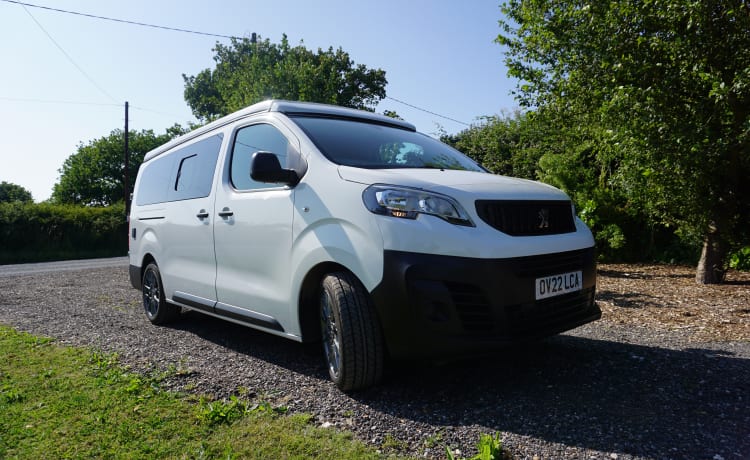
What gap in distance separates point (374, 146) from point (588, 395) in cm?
218

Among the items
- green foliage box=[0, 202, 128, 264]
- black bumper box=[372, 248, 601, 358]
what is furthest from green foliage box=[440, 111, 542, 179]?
green foliage box=[0, 202, 128, 264]

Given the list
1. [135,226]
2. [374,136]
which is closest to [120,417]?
[374,136]

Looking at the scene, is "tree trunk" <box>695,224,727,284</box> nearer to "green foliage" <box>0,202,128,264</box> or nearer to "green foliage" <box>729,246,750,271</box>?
"green foliage" <box>729,246,750,271</box>

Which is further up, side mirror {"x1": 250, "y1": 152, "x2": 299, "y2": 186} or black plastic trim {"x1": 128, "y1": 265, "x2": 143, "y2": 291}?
side mirror {"x1": 250, "y1": 152, "x2": 299, "y2": 186}

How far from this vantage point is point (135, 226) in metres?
5.98

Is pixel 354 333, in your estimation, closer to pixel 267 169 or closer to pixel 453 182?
pixel 453 182

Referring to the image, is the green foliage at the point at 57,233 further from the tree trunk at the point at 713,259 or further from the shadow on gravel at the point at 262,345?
the tree trunk at the point at 713,259

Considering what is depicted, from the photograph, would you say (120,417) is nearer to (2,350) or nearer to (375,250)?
(375,250)

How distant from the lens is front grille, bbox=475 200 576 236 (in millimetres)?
2795

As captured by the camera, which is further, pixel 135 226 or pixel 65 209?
pixel 65 209

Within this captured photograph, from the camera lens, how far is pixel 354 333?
2.85 m

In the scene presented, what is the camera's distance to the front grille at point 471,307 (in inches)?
105

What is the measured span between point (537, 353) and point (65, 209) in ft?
80.3

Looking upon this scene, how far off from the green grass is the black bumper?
2.09 feet
